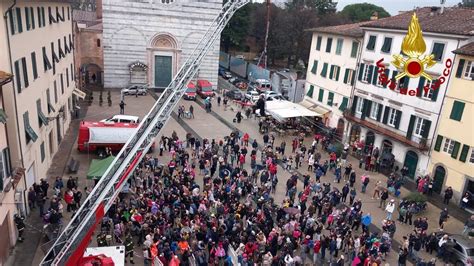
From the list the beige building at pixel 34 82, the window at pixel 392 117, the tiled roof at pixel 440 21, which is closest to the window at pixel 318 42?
the tiled roof at pixel 440 21

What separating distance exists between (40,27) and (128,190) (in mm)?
11893

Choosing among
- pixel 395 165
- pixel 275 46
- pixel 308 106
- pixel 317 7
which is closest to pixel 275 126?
pixel 308 106

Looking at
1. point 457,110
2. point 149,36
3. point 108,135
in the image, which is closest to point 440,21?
point 457,110

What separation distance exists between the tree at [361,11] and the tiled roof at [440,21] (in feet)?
195

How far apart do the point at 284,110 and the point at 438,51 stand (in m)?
14.3

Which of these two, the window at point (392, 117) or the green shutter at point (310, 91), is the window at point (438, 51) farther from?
the green shutter at point (310, 91)

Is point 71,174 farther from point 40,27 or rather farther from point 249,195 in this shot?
point 249,195

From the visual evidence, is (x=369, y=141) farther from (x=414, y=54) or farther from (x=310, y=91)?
(x=310, y=91)

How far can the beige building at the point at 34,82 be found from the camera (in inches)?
728

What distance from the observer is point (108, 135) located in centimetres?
2756

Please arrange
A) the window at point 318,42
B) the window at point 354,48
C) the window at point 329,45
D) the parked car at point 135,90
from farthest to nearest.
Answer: the parked car at point 135,90 → the window at point 318,42 → the window at point 329,45 → the window at point 354,48

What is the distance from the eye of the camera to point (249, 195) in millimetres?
21719

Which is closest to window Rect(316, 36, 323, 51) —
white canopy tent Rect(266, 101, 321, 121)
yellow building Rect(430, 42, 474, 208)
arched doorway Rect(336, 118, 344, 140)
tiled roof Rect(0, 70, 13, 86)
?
white canopy tent Rect(266, 101, 321, 121)

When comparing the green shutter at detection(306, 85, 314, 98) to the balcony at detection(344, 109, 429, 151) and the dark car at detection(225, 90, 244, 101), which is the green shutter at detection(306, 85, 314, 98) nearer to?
the balcony at detection(344, 109, 429, 151)
